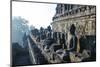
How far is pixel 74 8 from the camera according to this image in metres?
2.33

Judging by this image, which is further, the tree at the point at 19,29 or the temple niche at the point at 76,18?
the temple niche at the point at 76,18

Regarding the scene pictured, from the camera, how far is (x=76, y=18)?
2.33 metres

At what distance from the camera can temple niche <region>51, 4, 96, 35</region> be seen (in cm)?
226

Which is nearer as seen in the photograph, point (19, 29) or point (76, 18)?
point (19, 29)

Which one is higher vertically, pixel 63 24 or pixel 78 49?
pixel 63 24

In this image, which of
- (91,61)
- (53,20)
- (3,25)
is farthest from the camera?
(91,61)

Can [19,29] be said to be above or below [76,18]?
below

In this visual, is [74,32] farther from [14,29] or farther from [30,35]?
[14,29]

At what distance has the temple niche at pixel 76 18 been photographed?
7.43 ft

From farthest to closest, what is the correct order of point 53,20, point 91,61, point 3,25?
point 91,61, point 53,20, point 3,25

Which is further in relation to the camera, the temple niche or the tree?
the temple niche

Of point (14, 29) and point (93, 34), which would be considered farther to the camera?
point (93, 34)

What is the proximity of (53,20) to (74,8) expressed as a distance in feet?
1.11

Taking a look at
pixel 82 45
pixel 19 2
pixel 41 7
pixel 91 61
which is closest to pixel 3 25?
pixel 19 2
